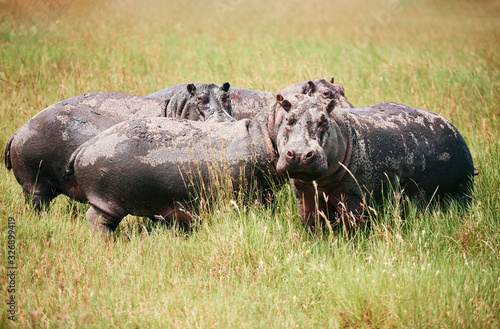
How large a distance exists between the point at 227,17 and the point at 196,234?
16912 mm

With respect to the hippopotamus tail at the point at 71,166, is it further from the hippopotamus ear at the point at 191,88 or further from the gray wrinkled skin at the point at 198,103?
the hippopotamus ear at the point at 191,88

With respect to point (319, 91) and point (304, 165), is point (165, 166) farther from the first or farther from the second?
point (319, 91)

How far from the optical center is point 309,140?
12.9ft

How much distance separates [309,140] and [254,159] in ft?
3.64

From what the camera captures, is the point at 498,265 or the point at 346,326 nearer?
the point at 346,326

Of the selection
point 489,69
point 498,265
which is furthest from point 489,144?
point 489,69

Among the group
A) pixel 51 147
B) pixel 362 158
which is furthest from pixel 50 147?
pixel 362 158

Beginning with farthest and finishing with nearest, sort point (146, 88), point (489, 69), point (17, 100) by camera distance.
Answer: point (489, 69)
point (146, 88)
point (17, 100)

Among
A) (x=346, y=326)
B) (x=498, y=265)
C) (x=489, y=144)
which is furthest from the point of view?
(x=489, y=144)

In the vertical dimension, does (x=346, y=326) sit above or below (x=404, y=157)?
below

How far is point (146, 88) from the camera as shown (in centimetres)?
990

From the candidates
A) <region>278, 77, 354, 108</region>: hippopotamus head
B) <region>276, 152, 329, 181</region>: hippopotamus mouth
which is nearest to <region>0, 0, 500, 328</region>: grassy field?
<region>276, 152, 329, 181</region>: hippopotamus mouth

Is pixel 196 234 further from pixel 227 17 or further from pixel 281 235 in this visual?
pixel 227 17

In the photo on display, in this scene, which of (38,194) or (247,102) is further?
(247,102)
